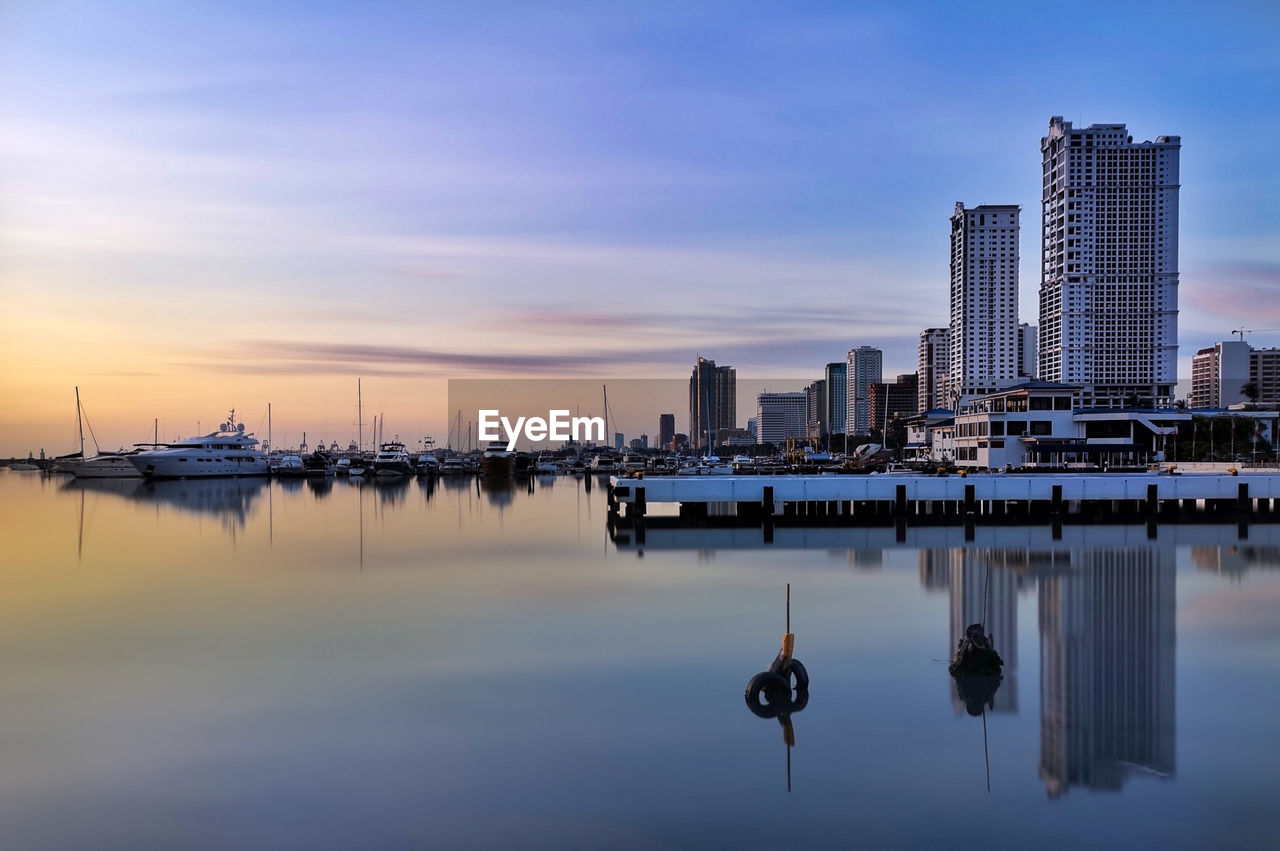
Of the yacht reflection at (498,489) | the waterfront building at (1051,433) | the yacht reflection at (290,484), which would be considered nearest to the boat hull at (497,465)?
the yacht reflection at (498,489)

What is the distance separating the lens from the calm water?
44.4 ft

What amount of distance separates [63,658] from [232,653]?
4.16 meters

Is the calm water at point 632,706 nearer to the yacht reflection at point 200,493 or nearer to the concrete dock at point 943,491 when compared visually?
the concrete dock at point 943,491

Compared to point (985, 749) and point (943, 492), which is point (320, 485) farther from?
point (985, 749)

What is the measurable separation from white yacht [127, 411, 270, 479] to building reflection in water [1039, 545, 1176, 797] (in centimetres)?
11033

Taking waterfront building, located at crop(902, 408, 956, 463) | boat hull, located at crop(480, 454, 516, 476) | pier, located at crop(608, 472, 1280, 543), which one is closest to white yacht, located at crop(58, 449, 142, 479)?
boat hull, located at crop(480, 454, 516, 476)

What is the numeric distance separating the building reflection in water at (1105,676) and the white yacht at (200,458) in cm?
11033

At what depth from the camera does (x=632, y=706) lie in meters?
18.9

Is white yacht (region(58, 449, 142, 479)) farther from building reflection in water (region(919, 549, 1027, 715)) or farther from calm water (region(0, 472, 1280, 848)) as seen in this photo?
building reflection in water (region(919, 549, 1027, 715))

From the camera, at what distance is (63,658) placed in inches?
939

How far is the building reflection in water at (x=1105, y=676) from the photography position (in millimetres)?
15695

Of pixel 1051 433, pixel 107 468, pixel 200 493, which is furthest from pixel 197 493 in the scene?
pixel 1051 433

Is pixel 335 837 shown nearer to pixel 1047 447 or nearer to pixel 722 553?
pixel 722 553

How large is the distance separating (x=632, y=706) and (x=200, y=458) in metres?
115
